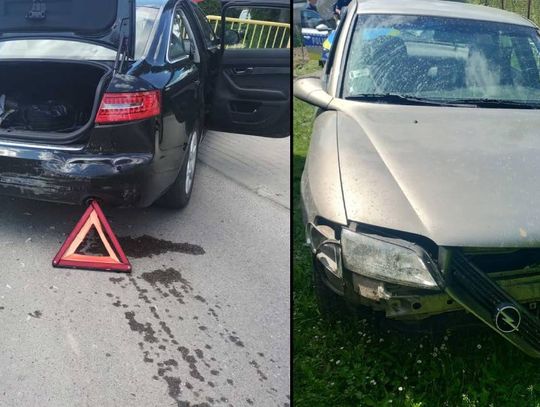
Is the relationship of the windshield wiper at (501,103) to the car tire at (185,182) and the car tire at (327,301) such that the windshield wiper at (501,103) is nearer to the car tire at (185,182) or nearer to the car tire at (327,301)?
the car tire at (327,301)

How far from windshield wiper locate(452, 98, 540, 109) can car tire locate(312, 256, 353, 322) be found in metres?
0.57

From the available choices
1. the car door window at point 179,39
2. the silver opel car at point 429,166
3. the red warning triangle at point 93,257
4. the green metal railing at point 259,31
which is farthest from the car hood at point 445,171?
the red warning triangle at point 93,257

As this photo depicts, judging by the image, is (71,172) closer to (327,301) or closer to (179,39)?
(179,39)

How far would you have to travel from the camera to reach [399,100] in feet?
4.60

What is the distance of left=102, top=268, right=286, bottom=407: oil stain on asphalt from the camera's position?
1306 mm

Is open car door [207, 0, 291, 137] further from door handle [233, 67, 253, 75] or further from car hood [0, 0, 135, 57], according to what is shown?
car hood [0, 0, 135, 57]

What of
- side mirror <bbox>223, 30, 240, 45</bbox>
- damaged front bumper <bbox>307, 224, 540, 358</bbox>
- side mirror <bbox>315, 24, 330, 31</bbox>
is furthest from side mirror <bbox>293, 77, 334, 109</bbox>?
damaged front bumper <bbox>307, 224, 540, 358</bbox>

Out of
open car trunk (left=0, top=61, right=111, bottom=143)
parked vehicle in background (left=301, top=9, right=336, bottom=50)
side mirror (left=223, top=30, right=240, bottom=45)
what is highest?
parked vehicle in background (left=301, top=9, right=336, bottom=50)

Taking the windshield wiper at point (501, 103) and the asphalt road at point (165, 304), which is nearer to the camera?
the asphalt road at point (165, 304)

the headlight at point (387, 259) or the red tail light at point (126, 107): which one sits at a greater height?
the red tail light at point (126, 107)

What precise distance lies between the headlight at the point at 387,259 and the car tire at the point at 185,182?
1.59 feet

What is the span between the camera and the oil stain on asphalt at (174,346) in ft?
4.28

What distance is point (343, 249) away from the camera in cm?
123

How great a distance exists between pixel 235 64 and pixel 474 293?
87cm
